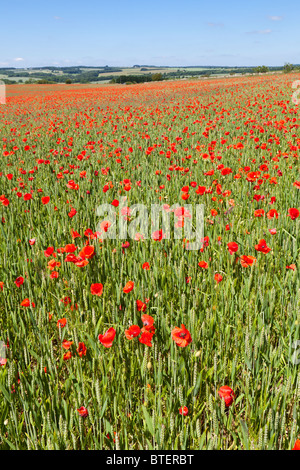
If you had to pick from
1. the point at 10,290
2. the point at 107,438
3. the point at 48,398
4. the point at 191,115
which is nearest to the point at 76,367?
the point at 48,398

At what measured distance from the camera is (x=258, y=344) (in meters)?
1.69

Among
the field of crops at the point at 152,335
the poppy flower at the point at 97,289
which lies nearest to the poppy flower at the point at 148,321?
the field of crops at the point at 152,335

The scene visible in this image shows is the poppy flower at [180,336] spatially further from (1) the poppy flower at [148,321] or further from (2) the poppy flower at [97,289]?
(2) the poppy flower at [97,289]

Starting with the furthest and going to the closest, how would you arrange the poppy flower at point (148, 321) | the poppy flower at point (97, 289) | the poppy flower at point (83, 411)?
the poppy flower at point (97, 289) → the poppy flower at point (148, 321) → the poppy flower at point (83, 411)

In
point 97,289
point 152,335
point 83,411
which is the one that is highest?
point 97,289

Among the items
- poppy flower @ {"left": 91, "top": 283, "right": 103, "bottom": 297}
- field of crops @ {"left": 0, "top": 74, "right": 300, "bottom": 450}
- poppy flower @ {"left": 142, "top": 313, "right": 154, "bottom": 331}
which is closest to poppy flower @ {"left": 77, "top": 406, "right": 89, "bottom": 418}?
field of crops @ {"left": 0, "top": 74, "right": 300, "bottom": 450}

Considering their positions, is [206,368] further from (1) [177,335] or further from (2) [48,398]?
(2) [48,398]

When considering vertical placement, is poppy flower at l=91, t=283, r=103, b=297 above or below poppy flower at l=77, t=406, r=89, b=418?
above

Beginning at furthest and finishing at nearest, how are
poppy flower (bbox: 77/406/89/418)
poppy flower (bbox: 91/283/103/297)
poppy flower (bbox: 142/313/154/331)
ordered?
poppy flower (bbox: 91/283/103/297) → poppy flower (bbox: 142/313/154/331) → poppy flower (bbox: 77/406/89/418)

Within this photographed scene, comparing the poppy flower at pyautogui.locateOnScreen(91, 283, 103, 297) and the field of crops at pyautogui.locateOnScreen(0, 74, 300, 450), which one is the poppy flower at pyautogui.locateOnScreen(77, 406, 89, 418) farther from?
the poppy flower at pyautogui.locateOnScreen(91, 283, 103, 297)

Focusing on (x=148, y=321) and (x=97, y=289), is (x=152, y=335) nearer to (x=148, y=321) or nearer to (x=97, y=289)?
(x=148, y=321)

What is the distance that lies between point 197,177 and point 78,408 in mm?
3852

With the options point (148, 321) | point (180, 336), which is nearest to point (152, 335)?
point (148, 321)
